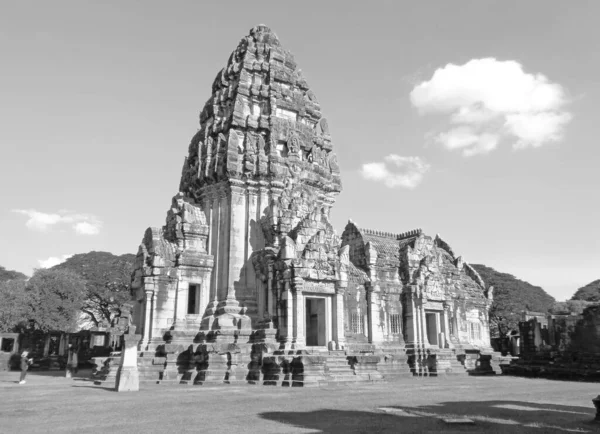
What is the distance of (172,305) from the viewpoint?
2484 cm

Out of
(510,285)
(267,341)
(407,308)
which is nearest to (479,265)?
(510,285)

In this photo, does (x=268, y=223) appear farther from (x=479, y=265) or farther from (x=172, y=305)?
(x=479, y=265)

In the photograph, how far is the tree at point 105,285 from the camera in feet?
185

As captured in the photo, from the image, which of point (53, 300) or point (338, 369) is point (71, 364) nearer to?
point (338, 369)

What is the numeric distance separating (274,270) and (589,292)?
2805 inches

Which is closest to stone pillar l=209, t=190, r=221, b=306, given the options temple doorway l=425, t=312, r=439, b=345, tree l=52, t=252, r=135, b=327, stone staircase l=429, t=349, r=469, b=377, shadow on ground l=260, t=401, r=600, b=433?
stone staircase l=429, t=349, r=469, b=377

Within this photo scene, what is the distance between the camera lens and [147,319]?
2411 centimetres

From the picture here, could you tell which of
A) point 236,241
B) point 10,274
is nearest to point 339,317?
point 236,241

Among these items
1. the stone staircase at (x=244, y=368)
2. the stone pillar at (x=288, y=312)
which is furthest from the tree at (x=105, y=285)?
the stone pillar at (x=288, y=312)

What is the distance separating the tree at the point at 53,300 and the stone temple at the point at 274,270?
22114 millimetres

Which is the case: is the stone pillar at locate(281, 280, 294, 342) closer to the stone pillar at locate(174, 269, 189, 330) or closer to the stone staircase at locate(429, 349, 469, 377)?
the stone pillar at locate(174, 269, 189, 330)

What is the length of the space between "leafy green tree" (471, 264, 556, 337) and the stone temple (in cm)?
3058

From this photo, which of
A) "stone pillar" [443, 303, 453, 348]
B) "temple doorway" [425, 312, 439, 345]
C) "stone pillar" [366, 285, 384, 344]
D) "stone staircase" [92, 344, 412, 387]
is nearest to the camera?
"stone staircase" [92, 344, 412, 387]

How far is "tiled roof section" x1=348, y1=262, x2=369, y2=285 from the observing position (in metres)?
28.2
